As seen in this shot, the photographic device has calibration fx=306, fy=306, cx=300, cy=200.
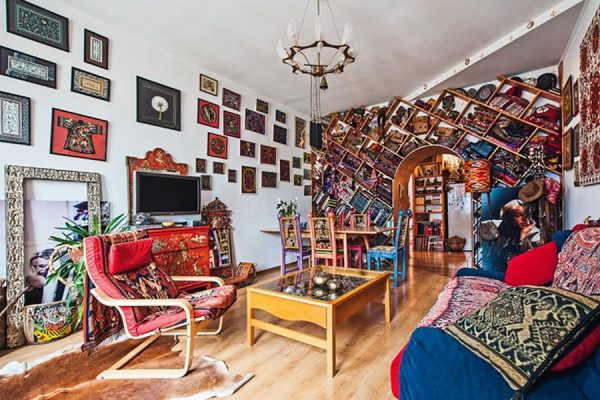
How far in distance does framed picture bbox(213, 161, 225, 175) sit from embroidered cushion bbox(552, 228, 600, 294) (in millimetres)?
3584

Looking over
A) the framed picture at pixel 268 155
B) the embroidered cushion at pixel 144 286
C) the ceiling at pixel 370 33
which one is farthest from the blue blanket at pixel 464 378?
the framed picture at pixel 268 155

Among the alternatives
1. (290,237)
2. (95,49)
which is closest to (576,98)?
(290,237)

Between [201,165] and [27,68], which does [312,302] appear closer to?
[201,165]

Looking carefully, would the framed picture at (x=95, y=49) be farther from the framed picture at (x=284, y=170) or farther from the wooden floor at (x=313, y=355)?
the framed picture at (x=284, y=170)

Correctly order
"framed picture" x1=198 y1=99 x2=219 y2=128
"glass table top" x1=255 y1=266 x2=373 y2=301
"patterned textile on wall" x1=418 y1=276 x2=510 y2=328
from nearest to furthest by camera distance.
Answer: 1. "patterned textile on wall" x1=418 y1=276 x2=510 y2=328
2. "glass table top" x1=255 y1=266 x2=373 y2=301
3. "framed picture" x1=198 y1=99 x2=219 y2=128

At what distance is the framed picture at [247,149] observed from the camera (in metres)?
4.49

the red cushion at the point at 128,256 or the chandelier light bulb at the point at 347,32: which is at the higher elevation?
the chandelier light bulb at the point at 347,32

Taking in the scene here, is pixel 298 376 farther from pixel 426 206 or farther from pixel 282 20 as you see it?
pixel 426 206

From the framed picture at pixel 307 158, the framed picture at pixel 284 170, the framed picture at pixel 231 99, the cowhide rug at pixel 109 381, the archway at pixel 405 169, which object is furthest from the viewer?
the framed picture at pixel 307 158

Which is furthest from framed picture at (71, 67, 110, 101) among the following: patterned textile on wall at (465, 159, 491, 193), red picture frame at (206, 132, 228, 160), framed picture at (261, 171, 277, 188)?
patterned textile on wall at (465, 159, 491, 193)

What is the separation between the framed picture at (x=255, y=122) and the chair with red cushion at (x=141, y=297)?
8.52ft

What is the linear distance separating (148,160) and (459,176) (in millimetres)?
6061

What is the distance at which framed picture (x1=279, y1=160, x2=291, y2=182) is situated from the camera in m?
5.23

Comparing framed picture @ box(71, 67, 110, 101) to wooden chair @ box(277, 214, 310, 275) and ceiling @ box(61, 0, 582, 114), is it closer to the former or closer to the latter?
ceiling @ box(61, 0, 582, 114)
